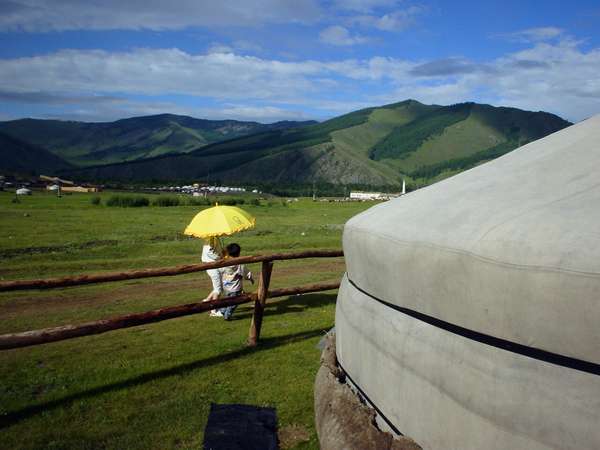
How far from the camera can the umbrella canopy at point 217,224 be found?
25.8ft

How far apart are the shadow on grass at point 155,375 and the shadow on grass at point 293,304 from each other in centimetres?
131

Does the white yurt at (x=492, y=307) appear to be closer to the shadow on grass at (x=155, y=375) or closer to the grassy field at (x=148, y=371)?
the grassy field at (x=148, y=371)

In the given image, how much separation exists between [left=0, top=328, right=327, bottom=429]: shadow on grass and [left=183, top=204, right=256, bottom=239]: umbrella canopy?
1.88 meters

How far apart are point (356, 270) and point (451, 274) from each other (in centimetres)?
135

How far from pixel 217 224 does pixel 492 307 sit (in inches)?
230

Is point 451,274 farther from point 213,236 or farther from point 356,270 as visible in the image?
point 213,236

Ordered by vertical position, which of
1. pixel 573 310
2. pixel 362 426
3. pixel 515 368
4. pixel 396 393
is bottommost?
pixel 362 426

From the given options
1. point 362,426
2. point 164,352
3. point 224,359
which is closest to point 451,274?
point 362,426

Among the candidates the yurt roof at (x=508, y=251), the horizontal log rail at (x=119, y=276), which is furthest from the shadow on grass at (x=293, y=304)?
the yurt roof at (x=508, y=251)

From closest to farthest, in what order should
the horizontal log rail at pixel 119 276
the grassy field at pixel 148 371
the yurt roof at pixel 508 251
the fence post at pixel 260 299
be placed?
1. the yurt roof at pixel 508 251
2. the grassy field at pixel 148 371
3. the horizontal log rail at pixel 119 276
4. the fence post at pixel 260 299

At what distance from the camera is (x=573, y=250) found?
7.31ft

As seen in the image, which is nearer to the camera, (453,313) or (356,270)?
(453,313)

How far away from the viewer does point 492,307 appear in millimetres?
2520

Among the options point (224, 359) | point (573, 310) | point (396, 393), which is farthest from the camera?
point (224, 359)
